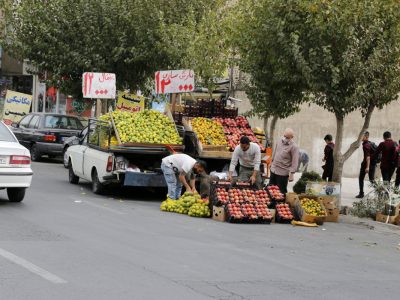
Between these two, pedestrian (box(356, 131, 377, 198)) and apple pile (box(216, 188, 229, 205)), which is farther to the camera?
pedestrian (box(356, 131, 377, 198))

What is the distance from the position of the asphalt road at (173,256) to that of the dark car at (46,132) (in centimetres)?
1004

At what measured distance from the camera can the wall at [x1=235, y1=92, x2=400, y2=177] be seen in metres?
26.6

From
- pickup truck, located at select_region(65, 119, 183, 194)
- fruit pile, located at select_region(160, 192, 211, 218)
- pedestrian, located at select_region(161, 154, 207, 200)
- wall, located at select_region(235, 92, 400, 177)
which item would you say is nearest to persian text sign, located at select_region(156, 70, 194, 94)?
pickup truck, located at select_region(65, 119, 183, 194)

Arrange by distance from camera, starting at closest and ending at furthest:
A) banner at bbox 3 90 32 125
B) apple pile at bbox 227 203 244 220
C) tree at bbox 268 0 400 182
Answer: apple pile at bbox 227 203 244 220
tree at bbox 268 0 400 182
banner at bbox 3 90 32 125

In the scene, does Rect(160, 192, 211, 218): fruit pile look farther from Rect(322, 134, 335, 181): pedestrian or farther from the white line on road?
the white line on road

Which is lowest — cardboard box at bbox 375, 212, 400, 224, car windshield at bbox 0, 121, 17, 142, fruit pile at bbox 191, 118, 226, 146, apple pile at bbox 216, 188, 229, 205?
cardboard box at bbox 375, 212, 400, 224

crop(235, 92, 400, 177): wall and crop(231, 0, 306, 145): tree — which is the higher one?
crop(231, 0, 306, 145): tree

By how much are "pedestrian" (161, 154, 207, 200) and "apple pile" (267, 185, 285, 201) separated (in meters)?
1.42

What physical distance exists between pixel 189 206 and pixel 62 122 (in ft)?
41.6

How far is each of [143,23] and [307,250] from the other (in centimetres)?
1522

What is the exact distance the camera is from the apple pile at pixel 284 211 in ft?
46.9

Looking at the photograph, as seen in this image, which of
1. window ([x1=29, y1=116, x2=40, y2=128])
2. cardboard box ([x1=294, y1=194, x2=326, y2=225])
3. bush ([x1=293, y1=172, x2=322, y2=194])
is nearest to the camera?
cardboard box ([x1=294, y1=194, x2=326, y2=225])

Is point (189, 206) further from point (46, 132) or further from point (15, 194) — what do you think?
point (46, 132)

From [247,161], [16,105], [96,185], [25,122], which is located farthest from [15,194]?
[16,105]
